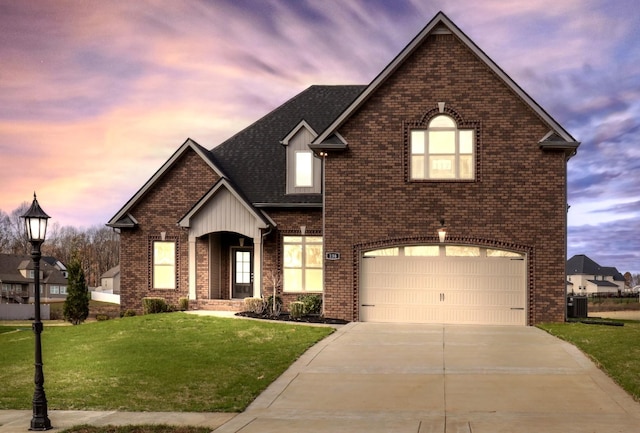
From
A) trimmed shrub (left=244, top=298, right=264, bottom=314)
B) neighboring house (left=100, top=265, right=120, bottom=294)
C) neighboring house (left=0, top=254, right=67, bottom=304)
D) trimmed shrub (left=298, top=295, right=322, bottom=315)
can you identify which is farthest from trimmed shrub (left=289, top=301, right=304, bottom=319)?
neighboring house (left=0, top=254, right=67, bottom=304)

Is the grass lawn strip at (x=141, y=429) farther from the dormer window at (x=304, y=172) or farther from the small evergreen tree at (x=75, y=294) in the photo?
the small evergreen tree at (x=75, y=294)

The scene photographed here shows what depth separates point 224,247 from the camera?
2798 cm

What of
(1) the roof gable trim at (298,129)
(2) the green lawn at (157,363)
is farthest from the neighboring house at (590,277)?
(2) the green lawn at (157,363)

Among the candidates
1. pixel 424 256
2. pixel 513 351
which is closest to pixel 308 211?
pixel 424 256

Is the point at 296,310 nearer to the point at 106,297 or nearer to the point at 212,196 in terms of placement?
the point at 212,196

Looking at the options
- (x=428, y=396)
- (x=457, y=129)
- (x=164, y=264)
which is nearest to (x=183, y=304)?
(x=164, y=264)

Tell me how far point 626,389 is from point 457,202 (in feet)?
35.8

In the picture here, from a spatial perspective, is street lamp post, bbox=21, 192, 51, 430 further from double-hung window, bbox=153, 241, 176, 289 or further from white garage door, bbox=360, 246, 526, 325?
double-hung window, bbox=153, 241, 176, 289

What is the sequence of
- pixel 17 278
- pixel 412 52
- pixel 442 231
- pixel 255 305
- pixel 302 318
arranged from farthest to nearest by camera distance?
pixel 17 278 < pixel 255 305 < pixel 302 318 < pixel 412 52 < pixel 442 231

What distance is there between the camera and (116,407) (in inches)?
450

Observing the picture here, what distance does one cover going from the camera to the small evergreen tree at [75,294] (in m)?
36.4

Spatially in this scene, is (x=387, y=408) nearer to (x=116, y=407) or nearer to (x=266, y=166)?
(x=116, y=407)

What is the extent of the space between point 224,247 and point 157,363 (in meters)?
13.0

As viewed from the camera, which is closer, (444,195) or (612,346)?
(612,346)
